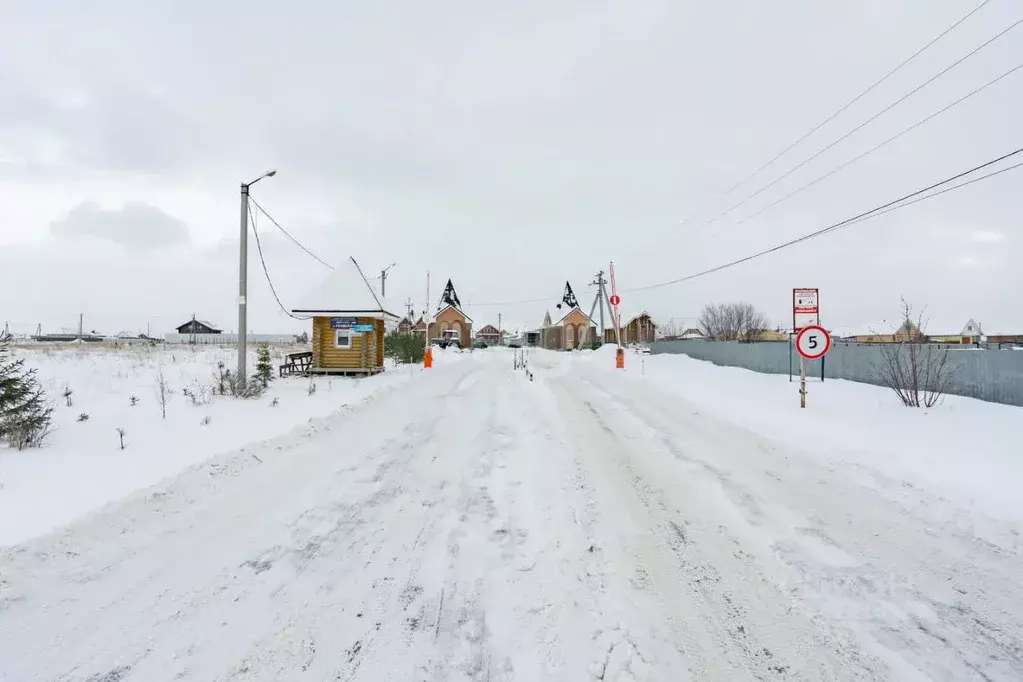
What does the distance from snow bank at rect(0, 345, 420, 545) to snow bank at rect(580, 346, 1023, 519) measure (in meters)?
8.80

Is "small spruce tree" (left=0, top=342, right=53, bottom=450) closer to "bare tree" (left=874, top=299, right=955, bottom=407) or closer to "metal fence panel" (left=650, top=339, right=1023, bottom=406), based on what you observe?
"bare tree" (left=874, top=299, right=955, bottom=407)

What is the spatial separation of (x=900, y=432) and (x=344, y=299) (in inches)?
733

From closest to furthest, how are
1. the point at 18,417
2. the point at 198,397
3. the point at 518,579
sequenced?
the point at 518,579
the point at 18,417
the point at 198,397

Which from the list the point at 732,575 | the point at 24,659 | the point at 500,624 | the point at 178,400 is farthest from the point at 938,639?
the point at 178,400

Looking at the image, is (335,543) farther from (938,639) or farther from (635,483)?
(938,639)

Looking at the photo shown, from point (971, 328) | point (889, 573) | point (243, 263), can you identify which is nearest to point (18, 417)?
point (243, 263)

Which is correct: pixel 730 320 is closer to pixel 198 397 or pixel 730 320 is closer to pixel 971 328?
pixel 971 328

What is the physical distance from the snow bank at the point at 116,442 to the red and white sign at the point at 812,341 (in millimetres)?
10639

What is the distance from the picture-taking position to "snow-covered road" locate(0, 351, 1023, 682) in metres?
2.53

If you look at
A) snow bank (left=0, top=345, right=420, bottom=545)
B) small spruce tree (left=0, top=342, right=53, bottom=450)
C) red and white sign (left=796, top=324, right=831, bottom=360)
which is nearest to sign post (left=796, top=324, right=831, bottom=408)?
red and white sign (left=796, top=324, right=831, bottom=360)

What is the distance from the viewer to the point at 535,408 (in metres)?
10.6

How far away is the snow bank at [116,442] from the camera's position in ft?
14.3

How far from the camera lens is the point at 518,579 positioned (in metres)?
3.29

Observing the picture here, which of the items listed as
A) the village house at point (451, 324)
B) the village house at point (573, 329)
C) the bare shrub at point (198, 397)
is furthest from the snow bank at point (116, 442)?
the village house at point (573, 329)
